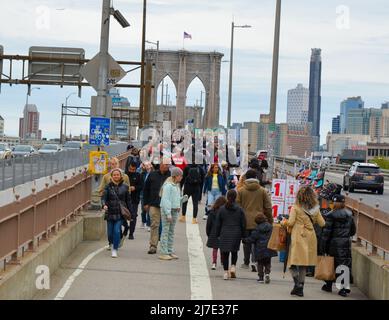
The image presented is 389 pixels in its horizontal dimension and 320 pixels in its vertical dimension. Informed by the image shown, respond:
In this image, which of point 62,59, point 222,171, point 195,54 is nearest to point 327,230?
point 222,171

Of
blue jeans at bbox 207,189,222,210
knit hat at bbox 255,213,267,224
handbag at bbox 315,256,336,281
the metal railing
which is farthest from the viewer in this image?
blue jeans at bbox 207,189,222,210

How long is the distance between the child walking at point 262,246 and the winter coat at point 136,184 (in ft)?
17.1

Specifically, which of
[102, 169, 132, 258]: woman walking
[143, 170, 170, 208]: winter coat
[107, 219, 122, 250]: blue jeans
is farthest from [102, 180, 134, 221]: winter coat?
[143, 170, 170, 208]: winter coat

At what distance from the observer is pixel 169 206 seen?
16.3 m

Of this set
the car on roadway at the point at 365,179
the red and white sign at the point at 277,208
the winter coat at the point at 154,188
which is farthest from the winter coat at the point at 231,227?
the car on roadway at the point at 365,179

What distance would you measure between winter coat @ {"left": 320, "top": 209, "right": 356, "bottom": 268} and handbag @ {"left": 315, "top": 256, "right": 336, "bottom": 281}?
15cm

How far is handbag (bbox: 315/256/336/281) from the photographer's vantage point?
1373 cm

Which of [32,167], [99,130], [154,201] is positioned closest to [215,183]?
[99,130]

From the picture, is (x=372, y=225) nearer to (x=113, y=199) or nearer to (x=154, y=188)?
(x=154, y=188)

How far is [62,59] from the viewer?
4462 centimetres

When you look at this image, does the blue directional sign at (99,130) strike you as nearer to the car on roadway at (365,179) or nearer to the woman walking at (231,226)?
the woman walking at (231,226)

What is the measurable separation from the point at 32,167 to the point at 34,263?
11956 millimetres

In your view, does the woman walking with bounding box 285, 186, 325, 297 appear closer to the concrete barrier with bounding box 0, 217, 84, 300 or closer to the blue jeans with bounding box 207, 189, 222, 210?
the concrete barrier with bounding box 0, 217, 84, 300

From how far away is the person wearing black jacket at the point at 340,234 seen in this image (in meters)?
13.8
